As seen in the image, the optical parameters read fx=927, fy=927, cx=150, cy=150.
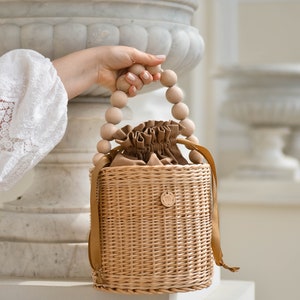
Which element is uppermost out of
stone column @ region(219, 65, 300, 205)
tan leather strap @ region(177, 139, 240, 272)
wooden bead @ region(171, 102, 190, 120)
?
wooden bead @ region(171, 102, 190, 120)

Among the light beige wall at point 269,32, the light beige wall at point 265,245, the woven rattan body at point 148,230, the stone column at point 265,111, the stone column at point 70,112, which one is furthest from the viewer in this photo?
the light beige wall at point 269,32

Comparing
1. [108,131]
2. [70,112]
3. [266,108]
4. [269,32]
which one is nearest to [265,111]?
[266,108]

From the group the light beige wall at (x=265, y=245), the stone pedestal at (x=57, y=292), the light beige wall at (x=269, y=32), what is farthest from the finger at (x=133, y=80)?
the light beige wall at (x=269, y=32)

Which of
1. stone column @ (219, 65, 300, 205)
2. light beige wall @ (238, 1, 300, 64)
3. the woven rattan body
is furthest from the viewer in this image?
light beige wall @ (238, 1, 300, 64)

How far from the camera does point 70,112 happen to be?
76.5 inches

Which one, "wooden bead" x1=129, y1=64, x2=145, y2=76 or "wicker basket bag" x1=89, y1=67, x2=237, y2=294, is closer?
"wicker basket bag" x1=89, y1=67, x2=237, y2=294

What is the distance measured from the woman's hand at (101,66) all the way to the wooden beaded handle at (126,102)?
12 mm

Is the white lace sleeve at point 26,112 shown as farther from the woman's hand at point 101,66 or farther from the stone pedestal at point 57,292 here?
the stone pedestal at point 57,292

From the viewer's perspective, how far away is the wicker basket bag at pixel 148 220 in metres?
1.56

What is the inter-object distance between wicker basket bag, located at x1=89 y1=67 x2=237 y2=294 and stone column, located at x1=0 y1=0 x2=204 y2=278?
241mm

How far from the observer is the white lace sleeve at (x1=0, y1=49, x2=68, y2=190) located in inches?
63.9

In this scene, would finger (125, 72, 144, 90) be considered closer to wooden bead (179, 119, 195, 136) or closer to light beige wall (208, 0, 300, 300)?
wooden bead (179, 119, 195, 136)

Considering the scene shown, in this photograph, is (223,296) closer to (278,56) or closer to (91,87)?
(91,87)

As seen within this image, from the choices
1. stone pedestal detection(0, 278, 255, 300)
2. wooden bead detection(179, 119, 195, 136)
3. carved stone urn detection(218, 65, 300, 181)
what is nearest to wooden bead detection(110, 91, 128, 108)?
wooden bead detection(179, 119, 195, 136)
